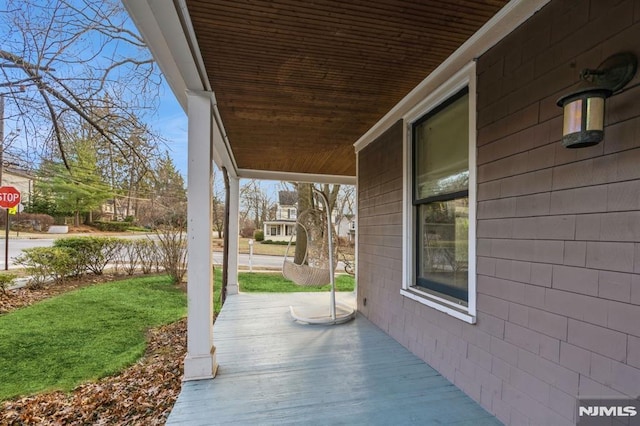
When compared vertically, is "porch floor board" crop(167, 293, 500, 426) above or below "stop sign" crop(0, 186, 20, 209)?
below

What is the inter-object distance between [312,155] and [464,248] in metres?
3.27

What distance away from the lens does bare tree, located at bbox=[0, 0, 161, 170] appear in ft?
12.6

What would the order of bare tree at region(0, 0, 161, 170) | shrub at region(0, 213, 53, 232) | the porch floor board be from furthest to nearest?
shrub at region(0, 213, 53, 232), bare tree at region(0, 0, 161, 170), the porch floor board

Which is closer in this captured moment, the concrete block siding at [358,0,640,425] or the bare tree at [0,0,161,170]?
the concrete block siding at [358,0,640,425]

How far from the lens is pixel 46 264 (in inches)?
287

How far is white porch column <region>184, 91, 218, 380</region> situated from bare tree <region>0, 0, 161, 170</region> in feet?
9.14

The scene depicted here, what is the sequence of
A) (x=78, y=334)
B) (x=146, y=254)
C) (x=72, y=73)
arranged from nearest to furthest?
(x=72, y=73), (x=78, y=334), (x=146, y=254)

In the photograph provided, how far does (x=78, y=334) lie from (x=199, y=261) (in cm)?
358

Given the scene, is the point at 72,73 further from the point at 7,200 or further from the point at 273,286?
the point at 7,200

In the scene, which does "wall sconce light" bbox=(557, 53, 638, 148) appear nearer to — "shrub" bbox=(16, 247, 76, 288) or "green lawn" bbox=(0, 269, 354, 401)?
"green lawn" bbox=(0, 269, 354, 401)

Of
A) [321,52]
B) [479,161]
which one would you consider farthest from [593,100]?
[321,52]

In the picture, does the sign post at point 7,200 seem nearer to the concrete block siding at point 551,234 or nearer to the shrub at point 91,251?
the shrub at point 91,251

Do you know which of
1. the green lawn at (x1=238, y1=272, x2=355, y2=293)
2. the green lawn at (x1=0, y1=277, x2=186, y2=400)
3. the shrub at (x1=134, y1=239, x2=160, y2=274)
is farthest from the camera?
the shrub at (x1=134, y1=239, x2=160, y2=274)

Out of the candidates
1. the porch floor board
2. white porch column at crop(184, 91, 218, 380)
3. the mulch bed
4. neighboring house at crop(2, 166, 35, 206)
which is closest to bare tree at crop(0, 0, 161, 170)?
neighboring house at crop(2, 166, 35, 206)
